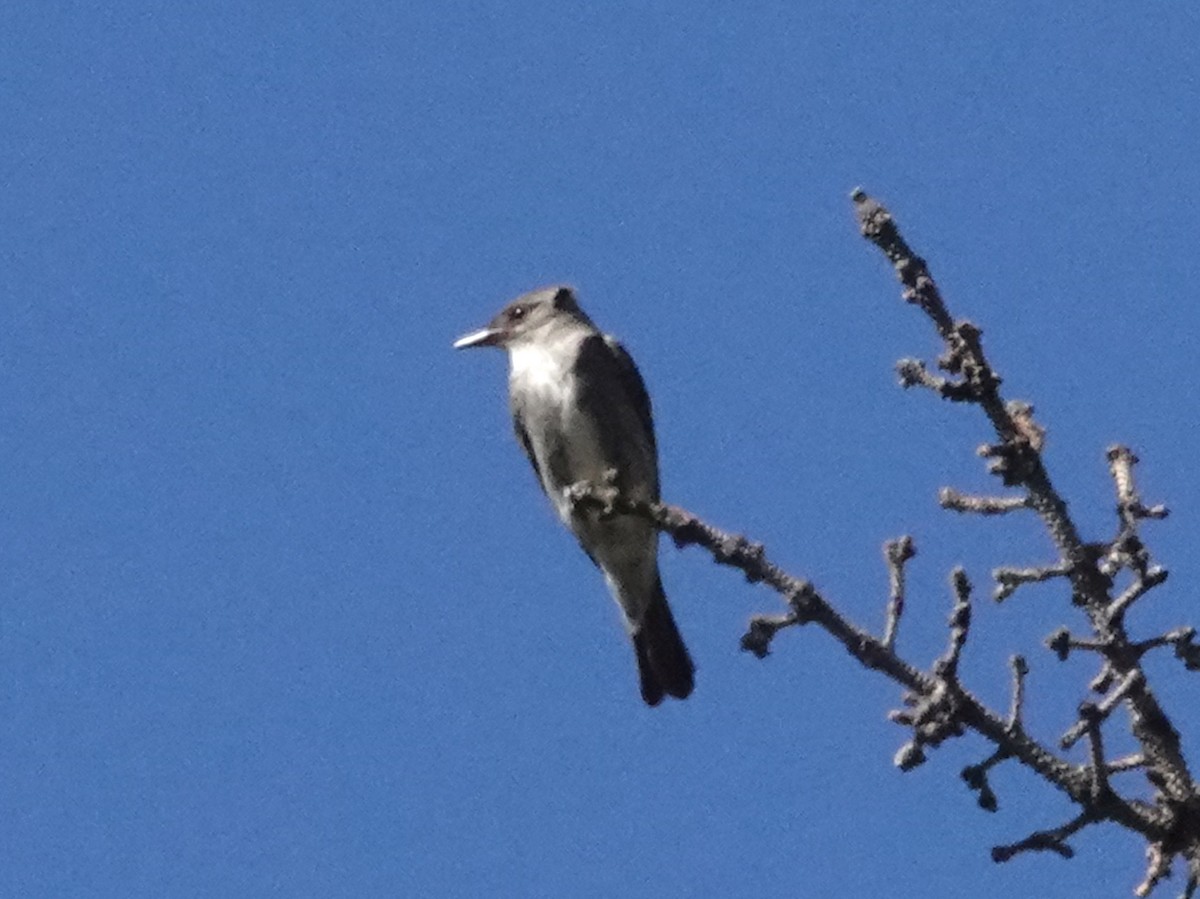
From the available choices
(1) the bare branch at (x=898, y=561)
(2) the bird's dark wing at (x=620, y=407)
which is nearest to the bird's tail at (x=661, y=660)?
(2) the bird's dark wing at (x=620, y=407)

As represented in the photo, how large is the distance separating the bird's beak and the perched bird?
330 millimetres

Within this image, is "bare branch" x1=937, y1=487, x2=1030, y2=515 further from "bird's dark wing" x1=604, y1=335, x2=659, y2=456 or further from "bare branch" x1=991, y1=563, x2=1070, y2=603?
"bird's dark wing" x1=604, y1=335, x2=659, y2=456

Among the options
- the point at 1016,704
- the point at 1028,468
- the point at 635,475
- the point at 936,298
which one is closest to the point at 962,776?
the point at 1016,704

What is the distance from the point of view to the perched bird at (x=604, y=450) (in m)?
9.92

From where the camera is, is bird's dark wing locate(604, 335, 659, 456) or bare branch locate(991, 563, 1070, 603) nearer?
bare branch locate(991, 563, 1070, 603)

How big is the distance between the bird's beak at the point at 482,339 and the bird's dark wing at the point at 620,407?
758 millimetres

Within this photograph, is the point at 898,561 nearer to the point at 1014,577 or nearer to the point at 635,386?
the point at 1014,577

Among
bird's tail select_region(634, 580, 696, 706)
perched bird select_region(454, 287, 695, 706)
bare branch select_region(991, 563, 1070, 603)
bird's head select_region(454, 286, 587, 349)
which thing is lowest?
bare branch select_region(991, 563, 1070, 603)

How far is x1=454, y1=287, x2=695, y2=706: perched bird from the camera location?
9.92 metres

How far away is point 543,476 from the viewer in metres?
10.1

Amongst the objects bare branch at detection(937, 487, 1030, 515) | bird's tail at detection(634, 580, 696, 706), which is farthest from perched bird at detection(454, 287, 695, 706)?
bare branch at detection(937, 487, 1030, 515)

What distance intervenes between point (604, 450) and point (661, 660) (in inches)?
39.8

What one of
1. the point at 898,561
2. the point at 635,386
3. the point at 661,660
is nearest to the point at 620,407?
the point at 635,386

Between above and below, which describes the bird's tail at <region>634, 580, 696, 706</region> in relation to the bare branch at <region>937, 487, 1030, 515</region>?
above
